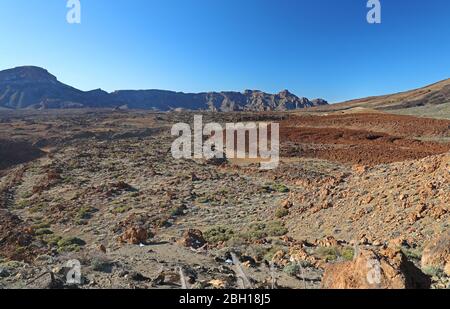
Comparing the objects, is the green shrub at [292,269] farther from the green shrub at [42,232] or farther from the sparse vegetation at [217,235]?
the green shrub at [42,232]

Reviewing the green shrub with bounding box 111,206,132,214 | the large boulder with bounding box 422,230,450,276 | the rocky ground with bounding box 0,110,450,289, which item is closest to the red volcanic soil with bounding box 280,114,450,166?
the rocky ground with bounding box 0,110,450,289

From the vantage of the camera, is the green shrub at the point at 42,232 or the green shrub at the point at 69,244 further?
the green shrub at the point at 42,232

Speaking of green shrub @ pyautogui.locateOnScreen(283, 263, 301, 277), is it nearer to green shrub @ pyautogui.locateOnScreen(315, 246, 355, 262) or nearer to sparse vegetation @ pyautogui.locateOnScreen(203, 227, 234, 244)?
green shrub @ pyautogui.locateOnScreen(315, 246, 355, 262)

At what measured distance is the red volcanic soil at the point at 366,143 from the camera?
31.0 meters

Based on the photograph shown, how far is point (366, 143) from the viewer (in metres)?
37.4

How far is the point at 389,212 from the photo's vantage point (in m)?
12.2

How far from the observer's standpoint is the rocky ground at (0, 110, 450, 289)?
26.5 feet

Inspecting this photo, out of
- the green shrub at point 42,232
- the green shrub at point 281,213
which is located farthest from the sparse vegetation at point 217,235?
the green shrub at point 42,232

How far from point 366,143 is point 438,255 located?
30442mm

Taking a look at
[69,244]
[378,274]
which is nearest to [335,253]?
[378,274]

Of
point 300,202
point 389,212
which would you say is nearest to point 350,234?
point 389,212

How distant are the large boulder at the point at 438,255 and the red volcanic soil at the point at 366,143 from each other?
20.7 meters

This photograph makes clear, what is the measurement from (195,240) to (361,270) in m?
7.81

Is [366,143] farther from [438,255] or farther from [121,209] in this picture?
[438,255]
